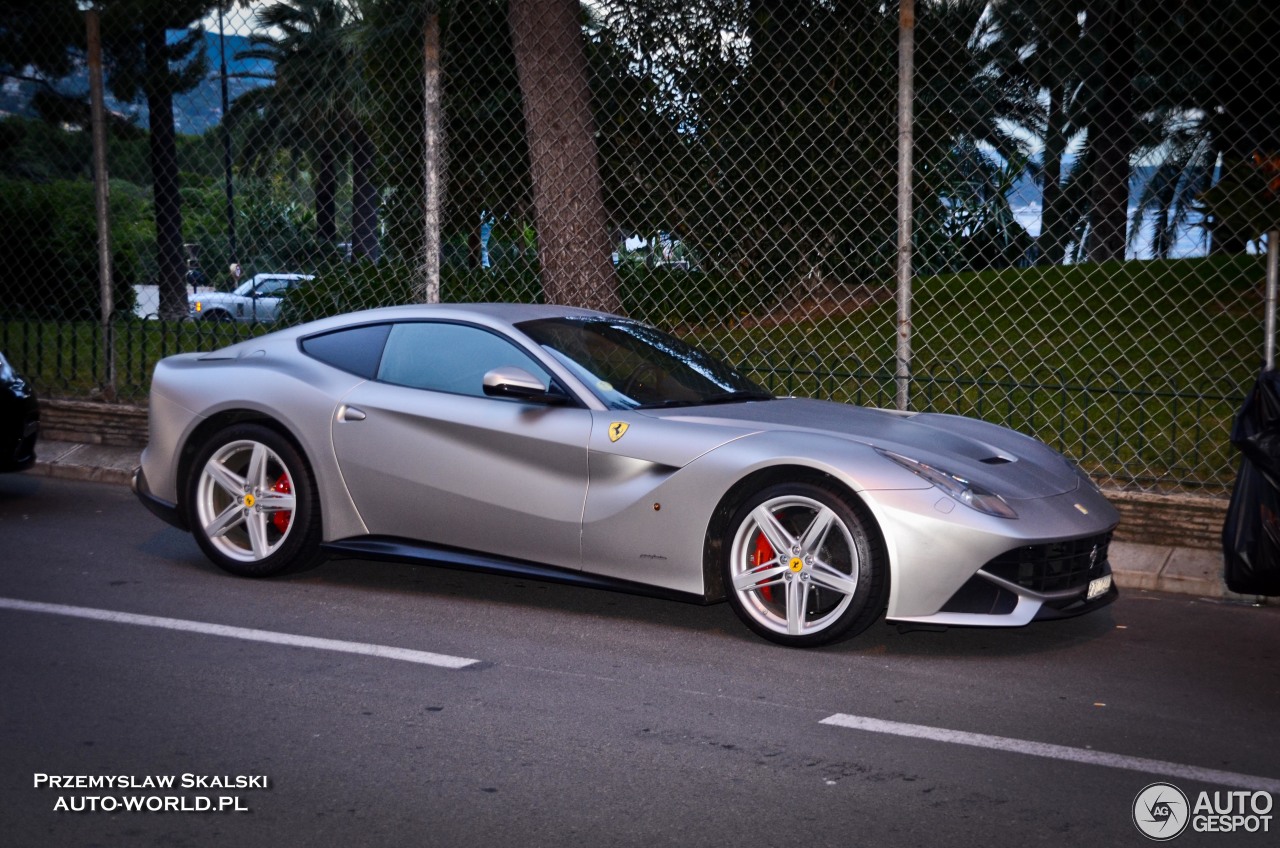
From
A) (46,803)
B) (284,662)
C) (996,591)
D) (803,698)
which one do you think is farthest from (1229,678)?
(46,803)

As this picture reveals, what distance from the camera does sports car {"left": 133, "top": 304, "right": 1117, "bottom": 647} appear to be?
5457 millimetres

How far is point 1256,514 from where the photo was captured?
620 centimetres

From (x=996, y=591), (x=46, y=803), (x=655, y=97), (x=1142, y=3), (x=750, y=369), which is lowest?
(x=46, y=803)

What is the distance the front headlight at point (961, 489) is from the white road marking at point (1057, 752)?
3.45 ft

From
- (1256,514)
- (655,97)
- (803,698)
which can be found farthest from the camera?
(655,97)

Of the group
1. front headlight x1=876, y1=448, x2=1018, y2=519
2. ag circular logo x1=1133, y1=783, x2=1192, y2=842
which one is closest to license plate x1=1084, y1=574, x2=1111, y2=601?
front headlight x1=876, y1=448, x2=1018, y2=519

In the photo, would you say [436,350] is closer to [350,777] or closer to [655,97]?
[350,777]

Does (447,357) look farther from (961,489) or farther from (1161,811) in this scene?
(1161,811)

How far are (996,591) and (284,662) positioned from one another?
8.66 ft

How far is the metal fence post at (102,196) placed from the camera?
34.9 ft

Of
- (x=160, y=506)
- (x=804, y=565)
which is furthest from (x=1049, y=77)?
(x=160, y=506)

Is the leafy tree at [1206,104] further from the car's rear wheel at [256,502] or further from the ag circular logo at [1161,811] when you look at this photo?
the ag circular logo at [1161,811]

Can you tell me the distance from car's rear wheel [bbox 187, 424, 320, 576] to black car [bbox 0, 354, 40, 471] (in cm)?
223

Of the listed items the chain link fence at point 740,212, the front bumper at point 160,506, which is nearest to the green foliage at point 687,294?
the chain link fence at point 740,212
